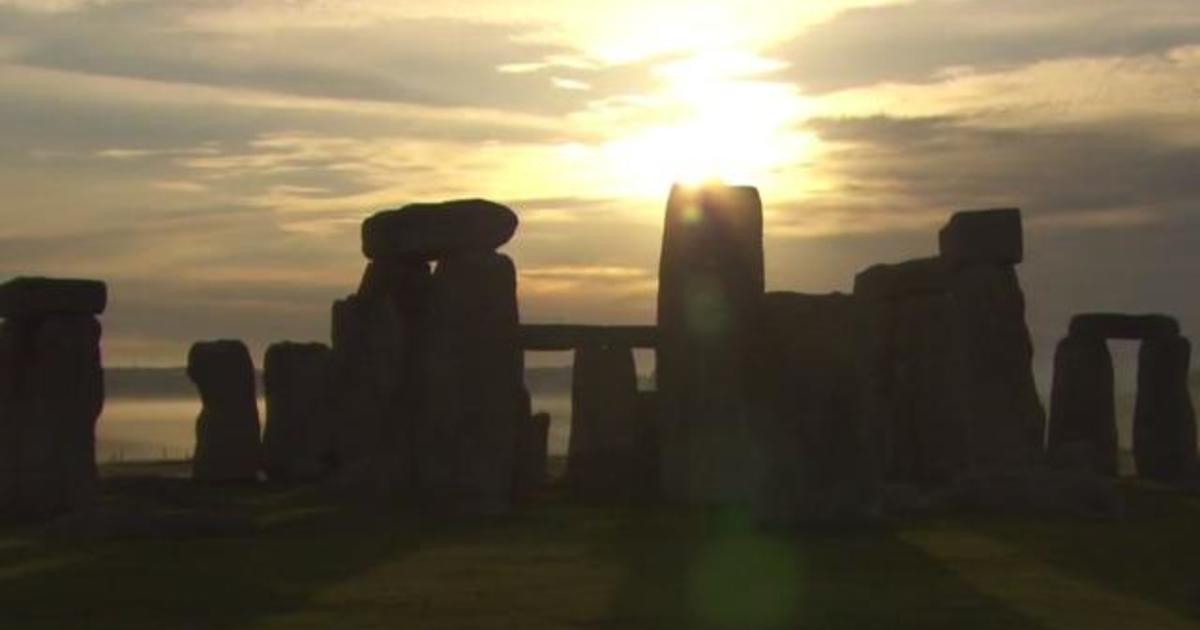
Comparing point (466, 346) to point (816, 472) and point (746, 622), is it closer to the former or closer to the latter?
point (816, 472)

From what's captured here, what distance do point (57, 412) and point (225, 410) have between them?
29.9 feet

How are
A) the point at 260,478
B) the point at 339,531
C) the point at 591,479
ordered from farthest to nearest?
the point at 260,478
the point at 591,479
the point at 339,531

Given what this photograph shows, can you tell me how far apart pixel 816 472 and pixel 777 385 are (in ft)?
3.35

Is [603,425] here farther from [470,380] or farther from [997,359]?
[997,359]

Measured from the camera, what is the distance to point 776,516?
2153cm

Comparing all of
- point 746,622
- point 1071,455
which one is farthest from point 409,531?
point 1071,455

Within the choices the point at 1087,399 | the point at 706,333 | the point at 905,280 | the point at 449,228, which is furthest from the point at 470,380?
the point at 1087,399

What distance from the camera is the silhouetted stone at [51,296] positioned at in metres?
25.5

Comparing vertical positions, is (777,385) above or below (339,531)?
above

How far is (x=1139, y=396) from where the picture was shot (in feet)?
113

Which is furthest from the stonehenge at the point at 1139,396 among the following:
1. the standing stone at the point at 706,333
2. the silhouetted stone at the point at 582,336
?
the standing stone at the point at 706,333

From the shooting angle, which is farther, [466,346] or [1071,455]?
[1071,455]

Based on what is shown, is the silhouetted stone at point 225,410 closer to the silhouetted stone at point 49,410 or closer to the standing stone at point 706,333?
the silhouetted stone at point 49,410

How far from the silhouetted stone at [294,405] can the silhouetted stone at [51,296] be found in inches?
357
